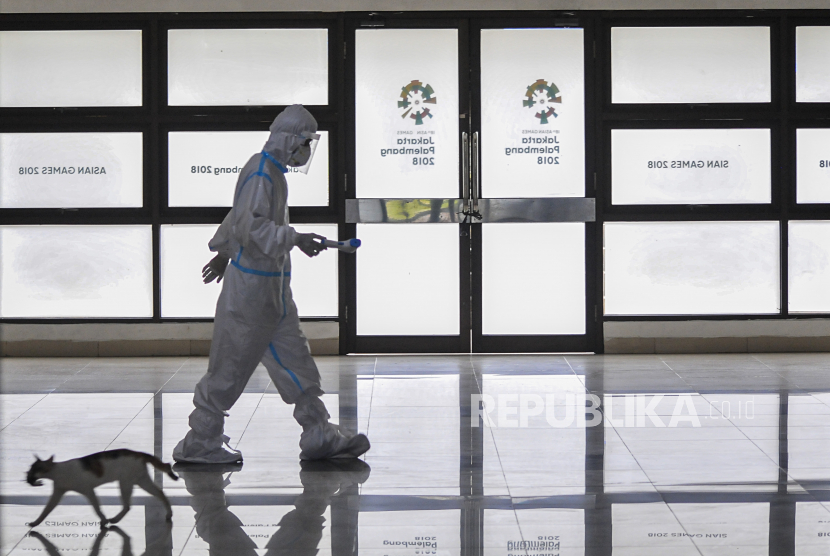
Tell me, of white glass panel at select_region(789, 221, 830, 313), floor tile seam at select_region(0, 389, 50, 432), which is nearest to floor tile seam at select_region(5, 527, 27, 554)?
floor tile seam at select_region(0, 389, 50, 432)

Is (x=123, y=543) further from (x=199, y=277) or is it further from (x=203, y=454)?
(x=199, y=277)

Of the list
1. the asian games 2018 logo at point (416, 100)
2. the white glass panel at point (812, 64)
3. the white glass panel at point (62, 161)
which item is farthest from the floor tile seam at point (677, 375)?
the white glass panel at point (62, 161)

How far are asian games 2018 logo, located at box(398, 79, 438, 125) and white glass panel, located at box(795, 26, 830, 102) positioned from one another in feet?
8.99

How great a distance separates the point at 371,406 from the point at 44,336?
3.23 meters

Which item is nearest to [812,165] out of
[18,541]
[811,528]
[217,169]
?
[217,169]

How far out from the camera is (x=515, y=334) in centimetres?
777

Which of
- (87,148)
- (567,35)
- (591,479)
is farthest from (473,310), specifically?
(591,479)

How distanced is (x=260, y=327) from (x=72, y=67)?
4.27 metres

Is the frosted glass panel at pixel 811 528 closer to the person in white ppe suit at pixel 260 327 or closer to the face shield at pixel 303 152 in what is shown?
the person in white ppe suit at pixel 260 327

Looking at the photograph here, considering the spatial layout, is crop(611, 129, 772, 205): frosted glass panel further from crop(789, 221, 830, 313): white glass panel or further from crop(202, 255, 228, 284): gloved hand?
crop(202, 255, 228, 284): gloved hand

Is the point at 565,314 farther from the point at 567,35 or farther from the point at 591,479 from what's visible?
the point at 591,479

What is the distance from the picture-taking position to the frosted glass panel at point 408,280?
7727mm

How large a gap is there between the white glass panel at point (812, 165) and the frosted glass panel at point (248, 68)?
3.61m

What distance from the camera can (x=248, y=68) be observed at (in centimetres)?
767
